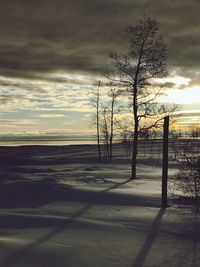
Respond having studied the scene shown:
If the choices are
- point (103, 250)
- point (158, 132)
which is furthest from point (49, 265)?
point (158, 132)

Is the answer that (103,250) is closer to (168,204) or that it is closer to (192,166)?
(192,166)

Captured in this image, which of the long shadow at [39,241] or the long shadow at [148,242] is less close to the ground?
the long shadow at [39,241]

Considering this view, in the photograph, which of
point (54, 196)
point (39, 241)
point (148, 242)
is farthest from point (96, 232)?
Result: point (54, 196)

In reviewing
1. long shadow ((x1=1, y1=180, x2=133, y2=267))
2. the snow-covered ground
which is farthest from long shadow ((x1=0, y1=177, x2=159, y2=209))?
long shadow ((x1=1, y1=180, x2=133, y2=267))

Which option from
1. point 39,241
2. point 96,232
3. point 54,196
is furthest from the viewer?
point 54,196

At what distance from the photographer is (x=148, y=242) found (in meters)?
9.30

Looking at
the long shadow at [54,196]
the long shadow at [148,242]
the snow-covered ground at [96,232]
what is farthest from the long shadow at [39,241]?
the long shadow at [54,196]

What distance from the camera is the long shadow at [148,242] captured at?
773 centimetres

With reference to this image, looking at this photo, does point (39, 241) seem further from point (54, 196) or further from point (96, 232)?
point (54, 196)

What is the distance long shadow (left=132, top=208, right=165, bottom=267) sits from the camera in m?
7.73

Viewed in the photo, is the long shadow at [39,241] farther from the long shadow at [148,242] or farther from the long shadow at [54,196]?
the long shadow at [54,196]

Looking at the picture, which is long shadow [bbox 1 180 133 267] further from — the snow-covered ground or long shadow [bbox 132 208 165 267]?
long shadow [bbox 132 208 165 267]

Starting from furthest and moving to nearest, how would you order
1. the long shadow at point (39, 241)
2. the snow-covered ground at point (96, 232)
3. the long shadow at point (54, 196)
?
the long shadow at point (54, 196) → the snow-covered ground at point (96, 232) → the long shadow at point (39, 241)

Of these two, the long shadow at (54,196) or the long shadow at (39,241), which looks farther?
the long shadow at (54,196)
